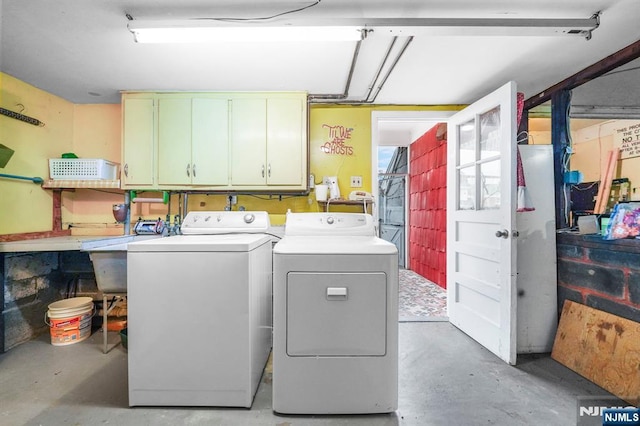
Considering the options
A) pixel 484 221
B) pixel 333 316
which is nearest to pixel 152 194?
pixel 333 316

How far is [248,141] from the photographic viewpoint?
A: 267 cm

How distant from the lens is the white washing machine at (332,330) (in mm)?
1519

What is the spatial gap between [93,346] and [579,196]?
14.4 ft

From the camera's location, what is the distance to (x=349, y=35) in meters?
1.77

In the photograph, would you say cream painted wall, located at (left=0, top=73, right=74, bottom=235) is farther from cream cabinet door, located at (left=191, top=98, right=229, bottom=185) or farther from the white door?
the white door

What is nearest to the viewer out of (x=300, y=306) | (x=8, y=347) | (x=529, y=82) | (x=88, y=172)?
(x=300, y=306)

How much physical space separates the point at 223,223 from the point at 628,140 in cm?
458

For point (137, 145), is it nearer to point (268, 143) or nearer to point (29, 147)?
point (29, 147)

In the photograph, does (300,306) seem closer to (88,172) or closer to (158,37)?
(158,37)

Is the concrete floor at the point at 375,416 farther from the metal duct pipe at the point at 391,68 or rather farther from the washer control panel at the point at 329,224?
the metal duct pipe at the point at 391,68

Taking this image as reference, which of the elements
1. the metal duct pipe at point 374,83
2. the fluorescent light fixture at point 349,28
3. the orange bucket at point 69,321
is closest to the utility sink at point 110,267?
the orange bucket at point 69,321

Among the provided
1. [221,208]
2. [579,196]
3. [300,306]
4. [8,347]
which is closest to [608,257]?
[579,196]

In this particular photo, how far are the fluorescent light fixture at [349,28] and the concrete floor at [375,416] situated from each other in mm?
2214

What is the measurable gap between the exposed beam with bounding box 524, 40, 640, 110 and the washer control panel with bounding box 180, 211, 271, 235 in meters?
2.83
